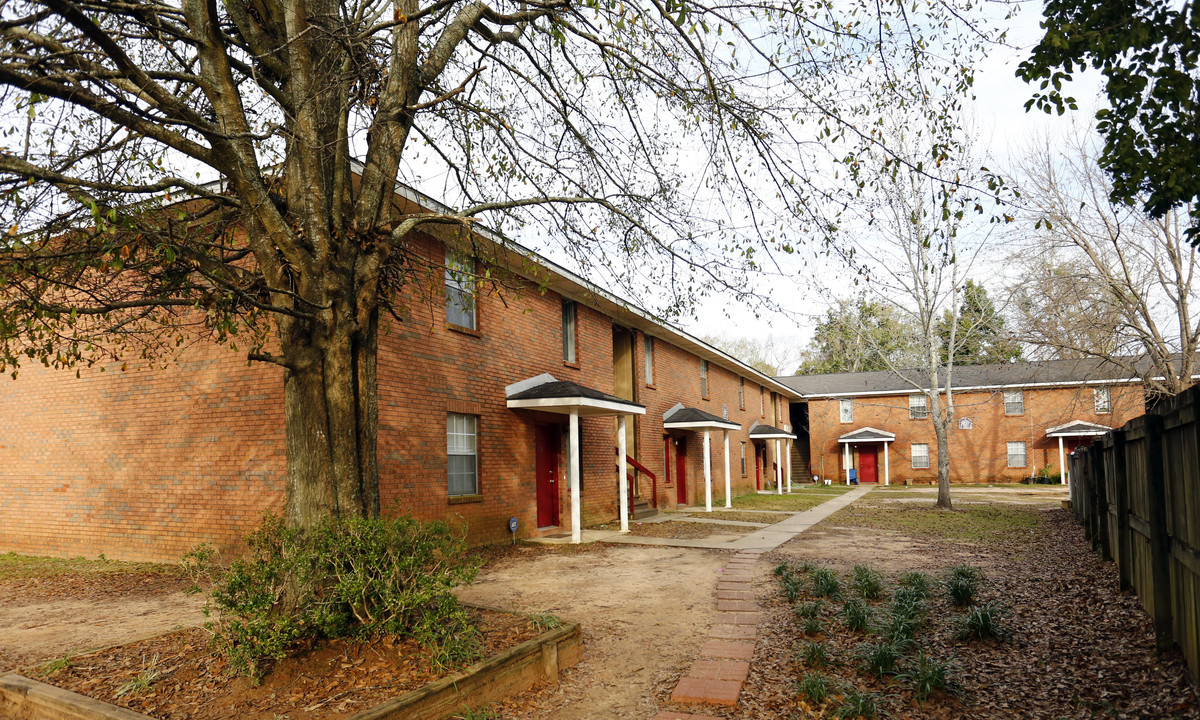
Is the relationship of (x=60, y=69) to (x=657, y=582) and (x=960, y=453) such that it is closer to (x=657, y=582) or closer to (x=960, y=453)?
(x=657, y=582)

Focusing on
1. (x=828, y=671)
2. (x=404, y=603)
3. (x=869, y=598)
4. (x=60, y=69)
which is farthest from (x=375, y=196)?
(x=869, y=598)

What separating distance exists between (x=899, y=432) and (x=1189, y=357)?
86.1 ft

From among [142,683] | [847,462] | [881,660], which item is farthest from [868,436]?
[142,683]

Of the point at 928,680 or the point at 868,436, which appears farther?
the point at 868,436

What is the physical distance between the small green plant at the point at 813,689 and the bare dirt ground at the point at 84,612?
5009 millimetres

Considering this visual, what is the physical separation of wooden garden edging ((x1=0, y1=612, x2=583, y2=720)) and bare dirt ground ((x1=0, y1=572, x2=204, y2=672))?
30.5 inches

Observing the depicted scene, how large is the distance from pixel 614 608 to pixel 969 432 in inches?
1419

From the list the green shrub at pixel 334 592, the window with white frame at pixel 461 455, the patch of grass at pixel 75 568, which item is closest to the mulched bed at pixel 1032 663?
the green shrub at pixel 334 592

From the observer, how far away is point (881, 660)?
5457 mm

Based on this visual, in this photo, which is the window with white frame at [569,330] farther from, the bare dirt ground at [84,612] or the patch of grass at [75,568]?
the bare dirt ground at [84,612]

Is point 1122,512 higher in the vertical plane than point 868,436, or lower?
lower

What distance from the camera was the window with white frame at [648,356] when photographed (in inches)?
838

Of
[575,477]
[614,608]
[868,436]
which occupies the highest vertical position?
[868,436]

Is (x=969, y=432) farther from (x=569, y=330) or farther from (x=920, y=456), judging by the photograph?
(x=569, y=330)
